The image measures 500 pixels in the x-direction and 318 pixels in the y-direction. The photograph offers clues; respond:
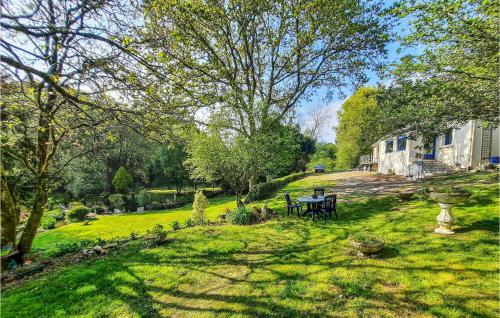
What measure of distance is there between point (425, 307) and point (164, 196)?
26.5 m

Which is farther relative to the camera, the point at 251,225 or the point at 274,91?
the point at 274,91

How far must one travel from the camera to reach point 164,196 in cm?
2692

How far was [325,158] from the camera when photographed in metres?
40.8

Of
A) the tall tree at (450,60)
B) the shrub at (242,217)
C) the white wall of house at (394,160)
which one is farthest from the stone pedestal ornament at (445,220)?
the white wall of house at (394,160)

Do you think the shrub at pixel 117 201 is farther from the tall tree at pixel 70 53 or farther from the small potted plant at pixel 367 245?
the small potted plant at pixel 367 245

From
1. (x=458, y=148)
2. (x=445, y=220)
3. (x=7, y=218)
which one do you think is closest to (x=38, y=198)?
(x=7, y=218)

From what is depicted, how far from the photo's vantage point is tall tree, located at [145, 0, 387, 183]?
32.2 ft

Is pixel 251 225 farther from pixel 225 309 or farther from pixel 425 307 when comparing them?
pixel 425 307

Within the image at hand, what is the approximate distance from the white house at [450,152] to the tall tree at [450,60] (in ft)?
11.9

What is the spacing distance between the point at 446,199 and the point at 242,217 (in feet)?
20.9

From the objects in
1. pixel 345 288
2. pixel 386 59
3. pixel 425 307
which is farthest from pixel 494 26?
pixel 386 59

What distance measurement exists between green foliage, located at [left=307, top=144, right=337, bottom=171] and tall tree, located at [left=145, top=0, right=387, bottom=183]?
86.6 feet

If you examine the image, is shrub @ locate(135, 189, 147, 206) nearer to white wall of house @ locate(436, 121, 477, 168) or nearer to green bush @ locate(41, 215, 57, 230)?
green bush @ locate(41, 215, 57, 230)

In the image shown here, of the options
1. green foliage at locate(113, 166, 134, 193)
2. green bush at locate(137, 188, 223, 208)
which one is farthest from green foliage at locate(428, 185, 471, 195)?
green foliage at locate(113, 166, 134, 193)
